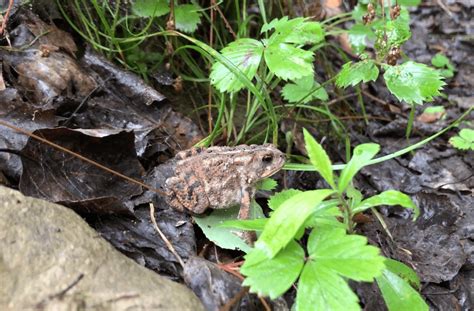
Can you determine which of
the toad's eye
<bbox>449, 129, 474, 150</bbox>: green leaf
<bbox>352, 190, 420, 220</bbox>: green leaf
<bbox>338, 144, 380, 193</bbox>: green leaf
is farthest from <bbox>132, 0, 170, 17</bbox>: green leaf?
<bbox>449, 129, 474, 150</bbox>: green leaf

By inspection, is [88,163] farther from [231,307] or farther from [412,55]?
[412,55]

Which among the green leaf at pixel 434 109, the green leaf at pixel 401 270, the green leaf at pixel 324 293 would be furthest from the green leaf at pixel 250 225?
the green leaf at pixel 434 109

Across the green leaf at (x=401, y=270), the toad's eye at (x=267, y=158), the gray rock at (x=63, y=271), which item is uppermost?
the gray rock at (x=63, y=271)

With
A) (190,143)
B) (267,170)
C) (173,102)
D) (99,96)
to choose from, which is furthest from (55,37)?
(267,170)

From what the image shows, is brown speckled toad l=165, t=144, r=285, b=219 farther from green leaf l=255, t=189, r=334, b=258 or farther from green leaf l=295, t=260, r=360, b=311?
green leaf l=295, t=260, r=360, b=311

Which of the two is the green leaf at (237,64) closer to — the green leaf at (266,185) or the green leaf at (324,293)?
the green leaf at (266,185)
